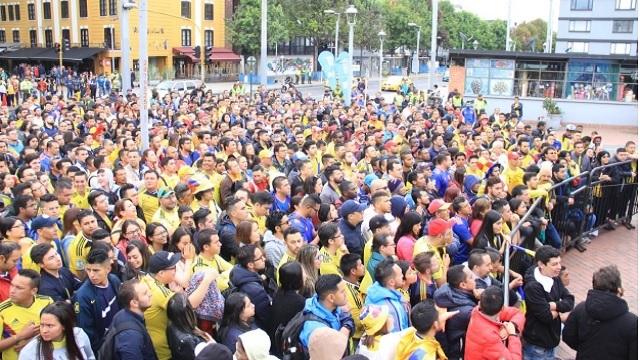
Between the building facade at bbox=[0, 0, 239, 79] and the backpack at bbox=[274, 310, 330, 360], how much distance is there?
43.7 m

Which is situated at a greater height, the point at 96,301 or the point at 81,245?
the point at 81,245

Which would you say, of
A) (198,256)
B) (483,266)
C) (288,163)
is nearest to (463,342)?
(483,266)

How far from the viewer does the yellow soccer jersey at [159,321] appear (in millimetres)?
4891

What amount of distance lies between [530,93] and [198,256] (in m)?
25.8

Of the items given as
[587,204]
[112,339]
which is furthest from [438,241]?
[587,204]

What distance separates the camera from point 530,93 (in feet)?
95.2

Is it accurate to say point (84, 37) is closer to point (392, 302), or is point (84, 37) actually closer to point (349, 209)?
point (349, 209)

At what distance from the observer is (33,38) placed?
2116 inches

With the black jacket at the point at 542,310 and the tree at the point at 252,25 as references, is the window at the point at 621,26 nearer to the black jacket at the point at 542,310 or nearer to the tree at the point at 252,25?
the tree at the point at 252,25

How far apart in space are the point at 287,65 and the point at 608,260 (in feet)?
171

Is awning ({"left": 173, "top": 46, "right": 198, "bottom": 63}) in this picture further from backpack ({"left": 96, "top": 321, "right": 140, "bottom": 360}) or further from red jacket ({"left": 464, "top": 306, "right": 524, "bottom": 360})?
red jacket ({"left": 464, "top": 306, "right": 524, "bottom": 360})

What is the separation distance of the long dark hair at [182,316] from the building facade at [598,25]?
5004 centimetres

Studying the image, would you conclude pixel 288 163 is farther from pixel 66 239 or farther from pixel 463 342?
pixel 463 342

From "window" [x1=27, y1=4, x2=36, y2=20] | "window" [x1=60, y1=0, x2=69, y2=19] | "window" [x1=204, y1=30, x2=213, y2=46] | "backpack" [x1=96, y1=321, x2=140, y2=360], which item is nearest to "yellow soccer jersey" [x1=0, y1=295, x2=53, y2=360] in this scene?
"backpack" [x1=96, y1=321, x2=140, y2=360]
